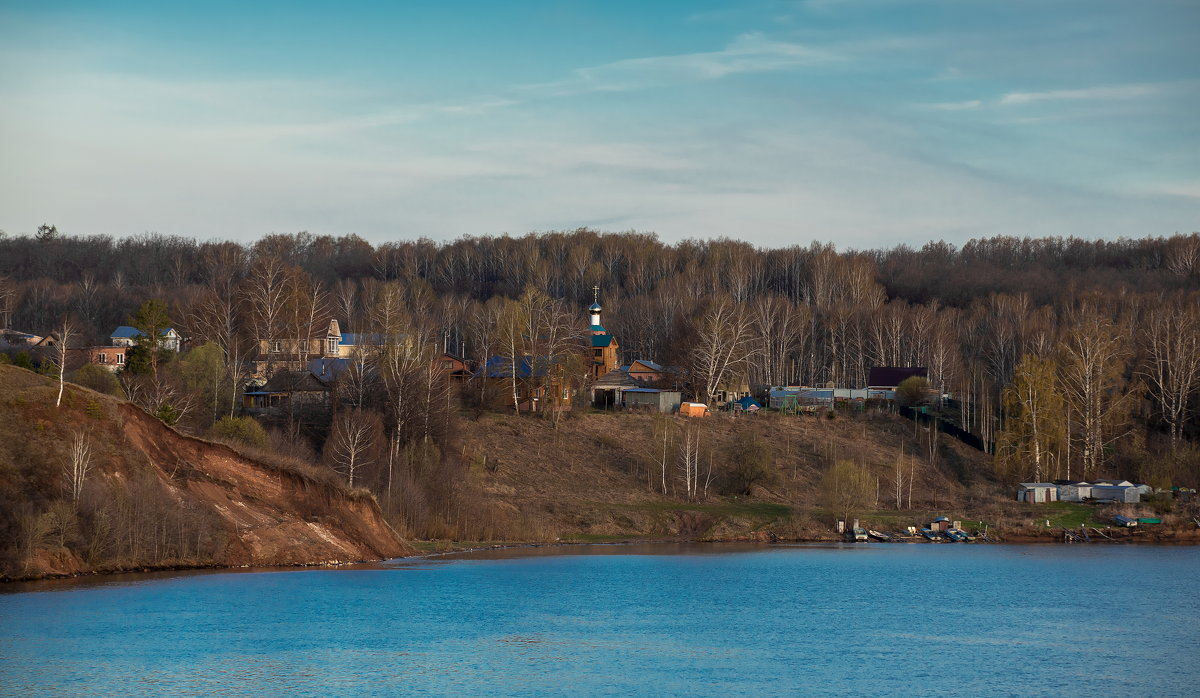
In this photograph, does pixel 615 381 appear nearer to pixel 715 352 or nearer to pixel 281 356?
pixel 715 352

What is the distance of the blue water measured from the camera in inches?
1267

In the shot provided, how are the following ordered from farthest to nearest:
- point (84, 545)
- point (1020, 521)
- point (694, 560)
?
point (1020, 521) < point (694, 560) < point (84, 545)

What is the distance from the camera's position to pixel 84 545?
157 feet

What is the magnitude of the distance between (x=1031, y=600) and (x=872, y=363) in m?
80.3

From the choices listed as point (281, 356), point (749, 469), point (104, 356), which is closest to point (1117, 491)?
point (749, 469)

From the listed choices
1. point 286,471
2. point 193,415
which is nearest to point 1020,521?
point 286,471

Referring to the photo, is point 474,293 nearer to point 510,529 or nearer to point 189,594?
point 510,529

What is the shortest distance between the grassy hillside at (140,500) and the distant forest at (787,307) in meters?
19.0

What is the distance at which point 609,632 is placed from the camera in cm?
4050

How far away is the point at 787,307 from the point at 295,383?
60335 mm

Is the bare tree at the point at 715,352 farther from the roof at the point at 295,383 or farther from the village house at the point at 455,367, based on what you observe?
the roof at the point at 295,383

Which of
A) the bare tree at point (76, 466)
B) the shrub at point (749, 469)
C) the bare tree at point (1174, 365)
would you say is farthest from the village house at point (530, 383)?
the bare tree at point (1174, 365)

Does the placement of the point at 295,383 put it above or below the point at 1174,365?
below

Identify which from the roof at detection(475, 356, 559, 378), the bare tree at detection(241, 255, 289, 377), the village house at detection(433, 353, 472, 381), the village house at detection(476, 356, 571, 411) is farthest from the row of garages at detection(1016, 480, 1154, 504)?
the bare tree at detection(241, 255, 289, 377)
